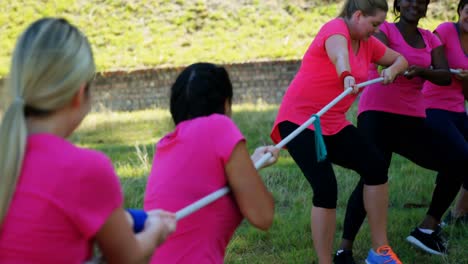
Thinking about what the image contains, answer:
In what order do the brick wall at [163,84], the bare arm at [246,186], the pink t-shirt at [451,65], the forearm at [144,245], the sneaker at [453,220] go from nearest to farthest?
the forearm at [144,245] < the bare arm at [246,186] < the pink t-shirt at [451,65] < the sneaker at [453,220] < the brick wall at [163,84]

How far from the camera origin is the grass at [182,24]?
17172mm

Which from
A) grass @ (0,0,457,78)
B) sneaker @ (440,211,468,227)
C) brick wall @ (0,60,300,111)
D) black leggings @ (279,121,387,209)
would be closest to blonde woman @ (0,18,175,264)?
black leggings @ (279,121,387,209)

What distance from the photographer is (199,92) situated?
9.50ft

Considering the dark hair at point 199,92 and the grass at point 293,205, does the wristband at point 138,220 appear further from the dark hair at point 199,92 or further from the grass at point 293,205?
the grass at point 293,205

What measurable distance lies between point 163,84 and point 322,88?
11.6 metres

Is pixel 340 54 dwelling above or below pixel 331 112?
above

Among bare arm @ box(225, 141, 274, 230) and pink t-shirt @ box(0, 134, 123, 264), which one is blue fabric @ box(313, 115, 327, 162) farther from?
pink t-shirt @ box(0, 134, 123, 264)

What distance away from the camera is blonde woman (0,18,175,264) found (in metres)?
1.97

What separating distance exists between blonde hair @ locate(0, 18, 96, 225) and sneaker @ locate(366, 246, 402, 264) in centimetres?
284

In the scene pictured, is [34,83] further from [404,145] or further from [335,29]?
[404,145]

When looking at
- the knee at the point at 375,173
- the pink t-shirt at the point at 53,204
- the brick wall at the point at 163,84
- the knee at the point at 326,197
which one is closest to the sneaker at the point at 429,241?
the knee at the point at 375,173

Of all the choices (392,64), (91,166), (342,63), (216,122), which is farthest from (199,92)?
(392,64)

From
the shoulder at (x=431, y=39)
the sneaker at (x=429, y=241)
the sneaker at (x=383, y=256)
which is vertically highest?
the shoulder at (x=431, y=39)

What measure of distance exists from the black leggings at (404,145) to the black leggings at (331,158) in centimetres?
43
